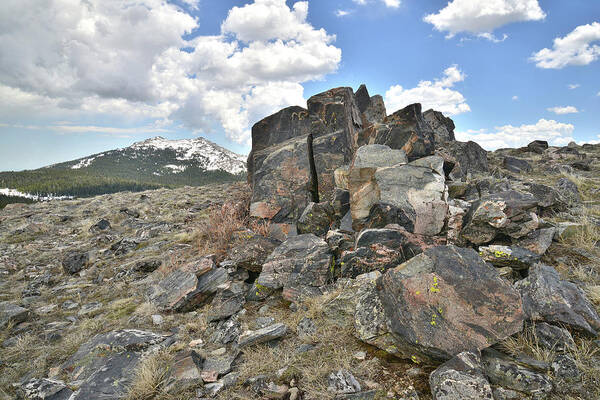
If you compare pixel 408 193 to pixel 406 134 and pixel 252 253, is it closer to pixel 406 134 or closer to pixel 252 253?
pixel 406 134

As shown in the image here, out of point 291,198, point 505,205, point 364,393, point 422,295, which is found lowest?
point 364,393

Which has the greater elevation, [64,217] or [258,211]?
[64,217]

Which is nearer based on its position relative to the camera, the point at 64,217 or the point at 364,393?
the point at 364,393

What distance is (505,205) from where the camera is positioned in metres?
5.93

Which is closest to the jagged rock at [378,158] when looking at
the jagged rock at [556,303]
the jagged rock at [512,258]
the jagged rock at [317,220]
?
the jagged rock at [317,220]

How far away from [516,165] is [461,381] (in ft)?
82.7

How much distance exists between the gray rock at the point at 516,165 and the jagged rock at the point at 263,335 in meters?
23.5

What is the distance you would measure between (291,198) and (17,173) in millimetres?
240998

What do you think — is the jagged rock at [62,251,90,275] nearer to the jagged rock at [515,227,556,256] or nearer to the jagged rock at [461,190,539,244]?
the jagged rock at [461,190,539,244]

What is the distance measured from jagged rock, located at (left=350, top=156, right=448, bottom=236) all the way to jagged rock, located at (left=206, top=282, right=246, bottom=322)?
332cm

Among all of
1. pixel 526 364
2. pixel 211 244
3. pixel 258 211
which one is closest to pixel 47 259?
pixel 211 244

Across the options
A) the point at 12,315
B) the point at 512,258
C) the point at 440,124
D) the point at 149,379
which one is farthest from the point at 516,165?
the point at 12,315

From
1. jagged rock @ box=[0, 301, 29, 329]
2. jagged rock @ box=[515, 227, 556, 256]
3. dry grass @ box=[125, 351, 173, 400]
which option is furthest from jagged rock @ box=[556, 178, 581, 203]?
jagged rock @ box=[0, 301, 29, 329]

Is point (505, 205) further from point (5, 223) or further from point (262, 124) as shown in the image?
point (5, 223)
